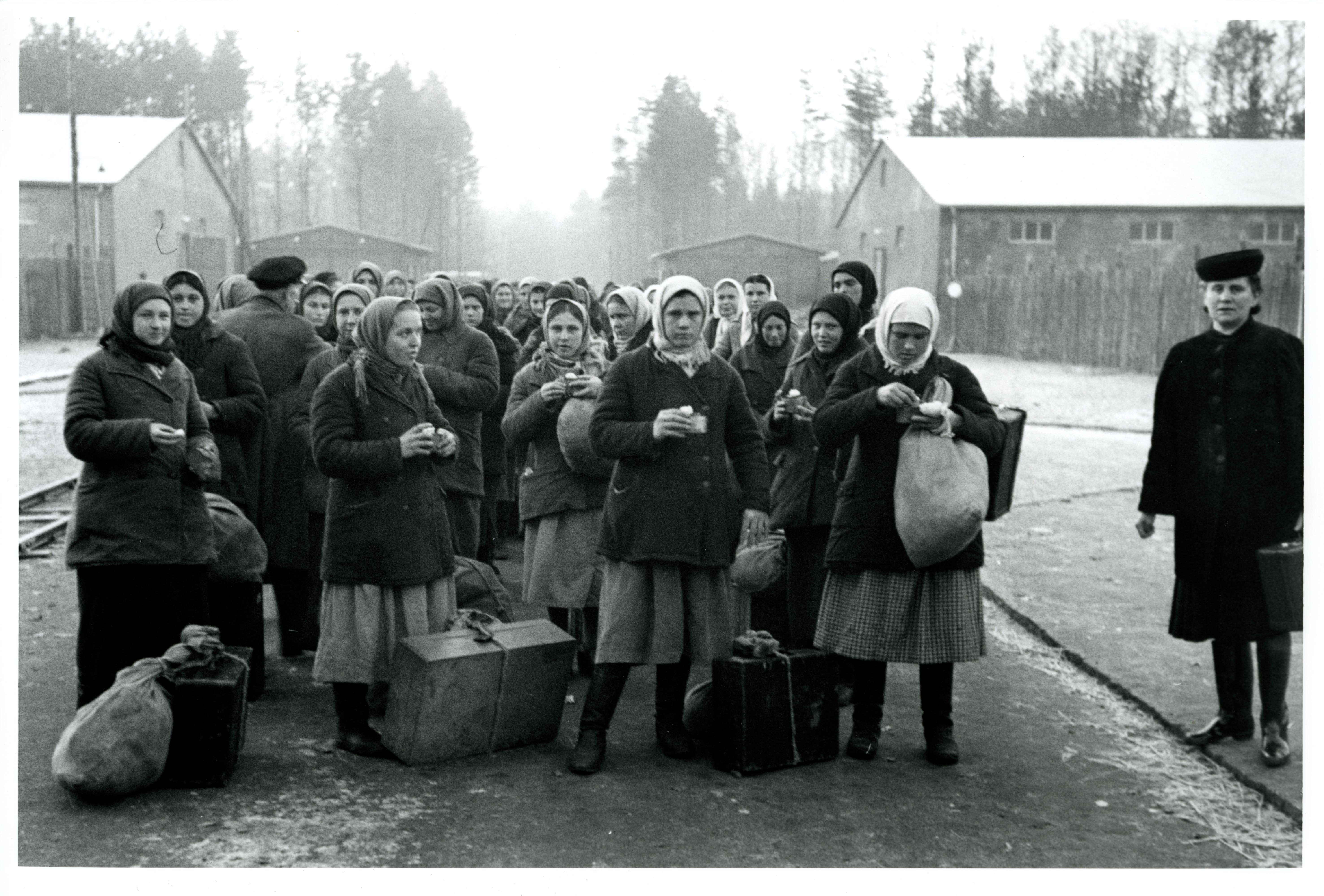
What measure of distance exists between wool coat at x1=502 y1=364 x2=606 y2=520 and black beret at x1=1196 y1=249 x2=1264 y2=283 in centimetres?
277

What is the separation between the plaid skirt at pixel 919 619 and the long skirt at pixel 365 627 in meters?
1.75

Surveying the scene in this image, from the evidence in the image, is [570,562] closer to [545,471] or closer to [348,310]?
[545,471]

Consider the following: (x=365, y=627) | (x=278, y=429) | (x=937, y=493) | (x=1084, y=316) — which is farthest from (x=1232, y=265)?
(x=1084, y=316)

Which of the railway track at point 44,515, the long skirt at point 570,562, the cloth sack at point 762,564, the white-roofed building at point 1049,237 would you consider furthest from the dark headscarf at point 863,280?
the white-roofed building at point 1049,237

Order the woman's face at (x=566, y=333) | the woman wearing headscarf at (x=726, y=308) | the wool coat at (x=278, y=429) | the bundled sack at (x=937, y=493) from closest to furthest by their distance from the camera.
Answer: the bundled sack at (x=937, y=493) < the woman's face at (x=566, y=333) < the wool coat at (x=278, y=429) < the woman wearing headscarf at (x=726, y=308)

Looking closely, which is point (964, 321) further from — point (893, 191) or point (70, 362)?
point (70, 362)

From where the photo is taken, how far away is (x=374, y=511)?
5.12m

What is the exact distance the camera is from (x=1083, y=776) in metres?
5.13

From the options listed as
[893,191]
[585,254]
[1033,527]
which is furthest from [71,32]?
[585,254]

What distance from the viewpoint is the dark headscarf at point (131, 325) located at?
5.13 metres

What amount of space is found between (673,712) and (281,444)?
2730 mm

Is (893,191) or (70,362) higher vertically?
(893,191)

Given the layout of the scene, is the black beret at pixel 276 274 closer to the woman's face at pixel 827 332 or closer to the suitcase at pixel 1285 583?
the woman's face at pixel 827 332

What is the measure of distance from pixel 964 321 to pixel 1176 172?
A: 7583mm
